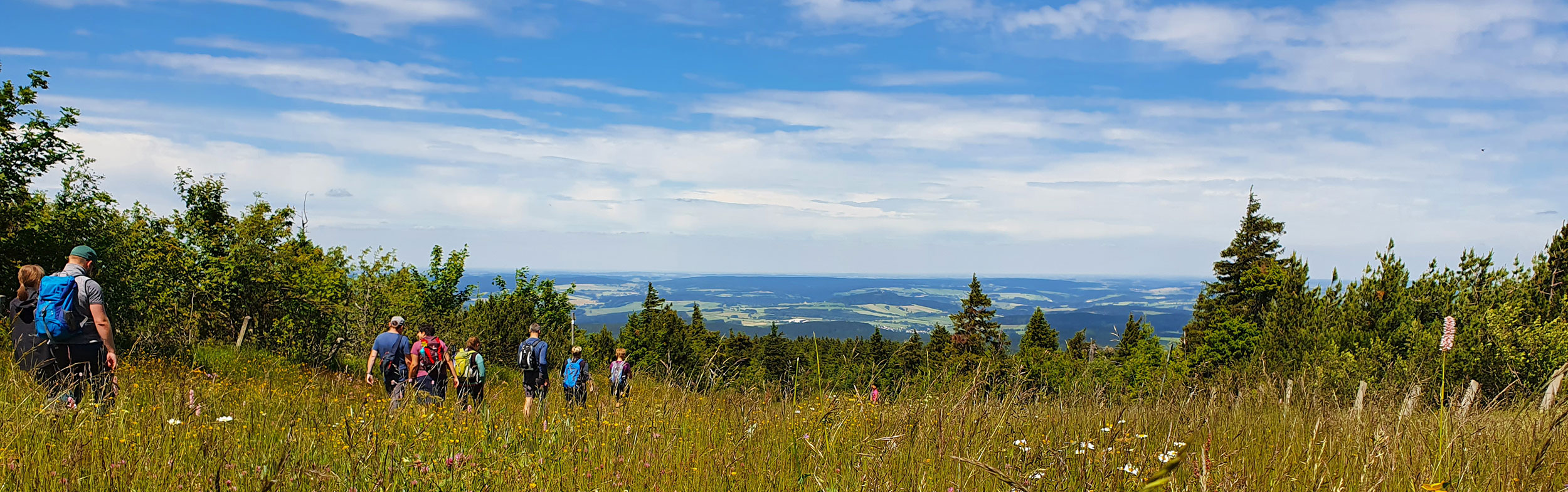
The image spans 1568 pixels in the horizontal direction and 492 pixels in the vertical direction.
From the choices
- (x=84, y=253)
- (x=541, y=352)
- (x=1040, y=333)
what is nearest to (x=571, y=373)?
(x=541, y=352)

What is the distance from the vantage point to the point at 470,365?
980 cm

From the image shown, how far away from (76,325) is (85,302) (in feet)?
0.58

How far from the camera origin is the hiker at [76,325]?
564 centimetres

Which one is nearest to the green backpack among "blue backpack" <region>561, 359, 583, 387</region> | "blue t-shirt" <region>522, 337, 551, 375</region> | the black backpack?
the black backpack

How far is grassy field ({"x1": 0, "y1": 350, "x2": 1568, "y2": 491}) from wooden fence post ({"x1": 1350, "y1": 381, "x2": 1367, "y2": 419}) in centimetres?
9

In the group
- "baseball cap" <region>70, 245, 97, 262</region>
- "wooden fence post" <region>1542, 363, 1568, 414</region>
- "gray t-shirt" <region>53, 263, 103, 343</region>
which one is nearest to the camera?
"wooden fence post" <region>1542, 363, 1568, 414</region>

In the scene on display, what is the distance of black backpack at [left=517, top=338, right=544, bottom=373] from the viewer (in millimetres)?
10680

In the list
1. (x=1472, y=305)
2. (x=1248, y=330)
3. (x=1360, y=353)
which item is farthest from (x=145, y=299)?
(x=1248, y=330)

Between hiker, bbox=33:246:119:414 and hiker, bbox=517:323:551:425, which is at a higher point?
hiker, bbox=33:246:119:414

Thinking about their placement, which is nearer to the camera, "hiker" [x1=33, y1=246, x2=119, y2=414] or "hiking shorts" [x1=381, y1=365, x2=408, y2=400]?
"hiker" [x1=33, y1=246, x2=119, y2=414]

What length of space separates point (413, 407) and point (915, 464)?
3.29 metres

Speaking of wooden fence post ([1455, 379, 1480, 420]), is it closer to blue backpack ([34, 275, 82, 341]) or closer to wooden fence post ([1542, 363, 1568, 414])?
wooden fence post ([1542, 363, 1568, 414])

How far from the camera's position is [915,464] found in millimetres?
3311

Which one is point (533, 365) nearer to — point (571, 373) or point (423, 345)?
point (571, 373)
